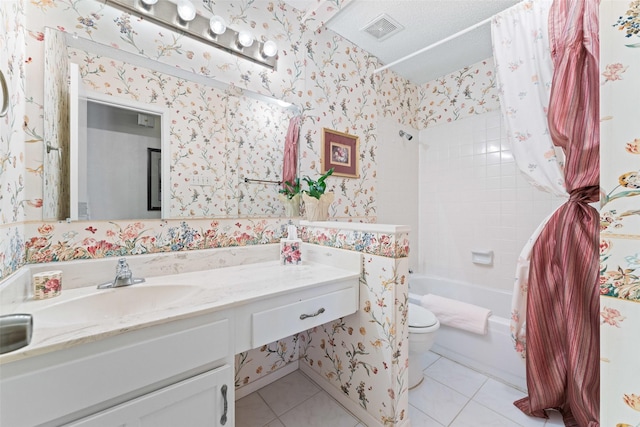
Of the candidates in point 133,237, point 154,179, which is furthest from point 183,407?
point 154,179

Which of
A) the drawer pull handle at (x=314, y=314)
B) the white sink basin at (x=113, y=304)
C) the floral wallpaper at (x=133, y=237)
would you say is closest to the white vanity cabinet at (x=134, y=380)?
the white sink basin at (x=113, y=304)

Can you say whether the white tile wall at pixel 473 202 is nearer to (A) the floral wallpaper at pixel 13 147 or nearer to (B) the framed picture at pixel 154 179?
(B) the framed picture at pixel 154 179

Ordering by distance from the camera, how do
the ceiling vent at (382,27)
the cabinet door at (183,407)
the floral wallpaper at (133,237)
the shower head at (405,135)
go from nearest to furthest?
1. the cabinet door at (183,407)
2. the floral wallpaper at (133,237)
3. the ceiling vent at (382,27)
4. the shower head at (405,135)

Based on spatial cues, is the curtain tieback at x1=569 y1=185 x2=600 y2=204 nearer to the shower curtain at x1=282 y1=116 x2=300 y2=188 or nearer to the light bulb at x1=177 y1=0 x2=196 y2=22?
the shower curtain at x1=282 y1=116 x2=300 y2=188

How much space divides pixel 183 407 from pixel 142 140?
3.58 ft

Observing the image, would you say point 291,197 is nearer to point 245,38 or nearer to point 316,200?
point 316,200

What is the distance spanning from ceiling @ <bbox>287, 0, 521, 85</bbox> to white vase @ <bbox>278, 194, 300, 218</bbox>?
1.25 m

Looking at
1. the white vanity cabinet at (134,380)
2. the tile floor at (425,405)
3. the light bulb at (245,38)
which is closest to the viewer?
the white vanity cabinet at (134,380)

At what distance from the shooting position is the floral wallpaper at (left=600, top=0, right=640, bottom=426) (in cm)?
60

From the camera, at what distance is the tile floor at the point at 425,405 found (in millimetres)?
1319

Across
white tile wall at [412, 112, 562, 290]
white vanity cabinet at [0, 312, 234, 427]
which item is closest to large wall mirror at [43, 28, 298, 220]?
white vanity cabinet at [0, 312, 234, 427]

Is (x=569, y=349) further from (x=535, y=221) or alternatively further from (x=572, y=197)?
(x=535, y=221)

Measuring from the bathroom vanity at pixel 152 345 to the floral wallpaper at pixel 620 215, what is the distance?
2.81 feet

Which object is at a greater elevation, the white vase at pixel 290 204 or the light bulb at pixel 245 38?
the light bulb at pixel 245 38
